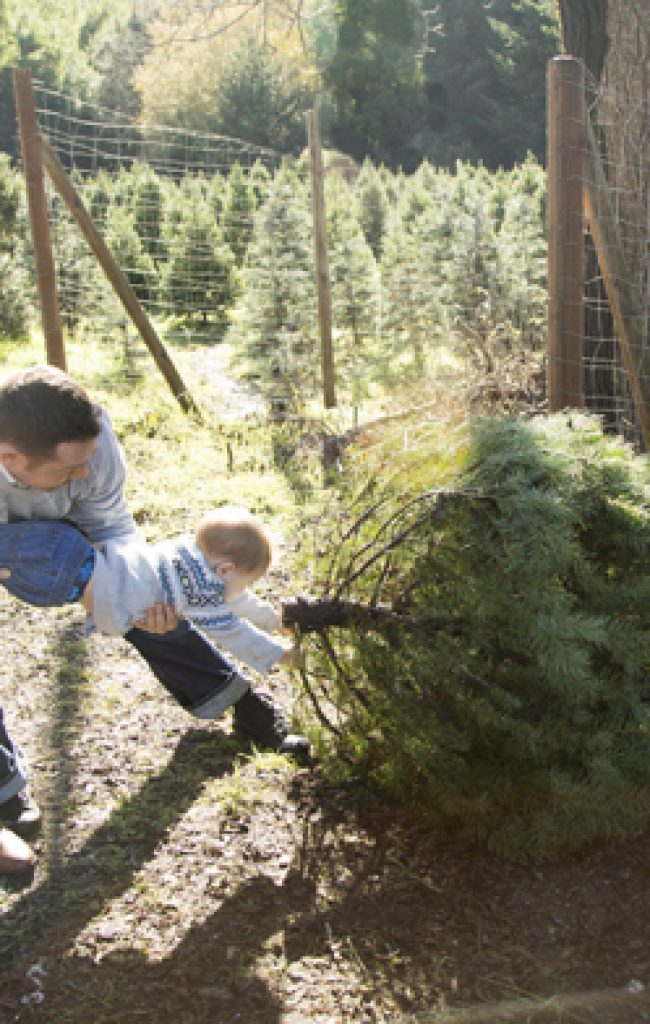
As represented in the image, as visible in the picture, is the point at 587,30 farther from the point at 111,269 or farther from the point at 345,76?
the point at 345,76

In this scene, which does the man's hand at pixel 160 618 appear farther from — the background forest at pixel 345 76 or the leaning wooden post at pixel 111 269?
the background forest at pixel 345 76

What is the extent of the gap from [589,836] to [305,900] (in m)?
0.76

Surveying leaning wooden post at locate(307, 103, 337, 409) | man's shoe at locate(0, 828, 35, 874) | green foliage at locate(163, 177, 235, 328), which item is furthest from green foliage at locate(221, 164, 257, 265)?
man's shoe at locate(0, 828, 35, 874)

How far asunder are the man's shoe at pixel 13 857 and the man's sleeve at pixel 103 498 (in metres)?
0.88

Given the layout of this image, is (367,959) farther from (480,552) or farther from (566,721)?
(480,552)

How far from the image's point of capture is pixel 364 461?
9.78 ft

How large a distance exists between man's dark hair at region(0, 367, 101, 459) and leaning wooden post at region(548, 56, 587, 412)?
195cm

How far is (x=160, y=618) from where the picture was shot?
2.62 m

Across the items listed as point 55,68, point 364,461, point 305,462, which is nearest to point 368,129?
point 55,68

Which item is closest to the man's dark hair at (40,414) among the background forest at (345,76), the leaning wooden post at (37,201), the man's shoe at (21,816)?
the man's shoe at (21,816)

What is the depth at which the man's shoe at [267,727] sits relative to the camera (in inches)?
122

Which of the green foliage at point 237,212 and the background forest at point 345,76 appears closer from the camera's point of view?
the green foliage at point 237,212

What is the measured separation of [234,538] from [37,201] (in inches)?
187

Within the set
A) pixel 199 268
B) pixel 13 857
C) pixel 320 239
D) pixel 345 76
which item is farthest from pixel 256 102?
pixel 13 857
